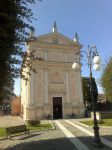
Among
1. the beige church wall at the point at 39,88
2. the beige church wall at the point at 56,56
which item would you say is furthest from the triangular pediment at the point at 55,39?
the beige church wall at the point at 39,88

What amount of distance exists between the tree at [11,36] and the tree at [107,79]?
2634 centimetres

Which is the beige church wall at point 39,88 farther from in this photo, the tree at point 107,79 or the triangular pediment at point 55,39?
the tree at point 107,79

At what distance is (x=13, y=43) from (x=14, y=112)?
4775 cm

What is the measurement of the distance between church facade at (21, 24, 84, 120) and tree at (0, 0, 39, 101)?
29.9 m

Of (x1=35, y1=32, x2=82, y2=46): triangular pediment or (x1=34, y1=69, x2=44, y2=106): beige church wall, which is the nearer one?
(x1=34, y1=69, x2=44, y2=106): beige church wall

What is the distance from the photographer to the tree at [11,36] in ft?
43.5

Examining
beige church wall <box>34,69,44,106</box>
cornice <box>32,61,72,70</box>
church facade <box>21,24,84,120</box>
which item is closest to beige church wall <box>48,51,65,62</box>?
church facade <box>21,24,84,120</box>

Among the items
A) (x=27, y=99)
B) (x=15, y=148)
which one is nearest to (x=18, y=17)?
(x=15, y=148)

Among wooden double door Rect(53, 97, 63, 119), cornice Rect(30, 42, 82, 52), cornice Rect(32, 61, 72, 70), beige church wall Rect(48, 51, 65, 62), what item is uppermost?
cornice Rect(30, 42, 82, 52)

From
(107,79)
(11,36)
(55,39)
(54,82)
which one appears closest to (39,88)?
(54,82)

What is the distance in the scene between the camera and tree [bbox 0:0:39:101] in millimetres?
13261

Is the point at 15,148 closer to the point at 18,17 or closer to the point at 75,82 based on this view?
the point at 18,17

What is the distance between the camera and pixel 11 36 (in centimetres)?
1381

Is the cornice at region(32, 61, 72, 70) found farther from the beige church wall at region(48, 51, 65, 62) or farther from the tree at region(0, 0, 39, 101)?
the tree at region(0, 0, 39, 101)
